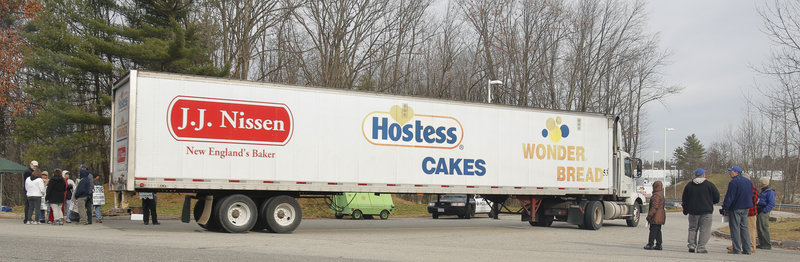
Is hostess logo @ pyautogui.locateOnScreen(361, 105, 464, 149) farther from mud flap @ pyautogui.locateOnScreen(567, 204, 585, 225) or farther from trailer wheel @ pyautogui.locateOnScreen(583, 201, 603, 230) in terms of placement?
trailer wheel @ pyautogui.locateOnScreen(583, 201, 603, 230)

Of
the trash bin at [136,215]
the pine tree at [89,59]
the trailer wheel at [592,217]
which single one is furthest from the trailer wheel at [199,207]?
the pine tree at [89,59]

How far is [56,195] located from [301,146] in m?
7.21

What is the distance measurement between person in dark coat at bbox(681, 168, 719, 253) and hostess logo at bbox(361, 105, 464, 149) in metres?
6.55

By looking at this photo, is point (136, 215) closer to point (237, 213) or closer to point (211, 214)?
point (211, 214)

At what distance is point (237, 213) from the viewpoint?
16391mm

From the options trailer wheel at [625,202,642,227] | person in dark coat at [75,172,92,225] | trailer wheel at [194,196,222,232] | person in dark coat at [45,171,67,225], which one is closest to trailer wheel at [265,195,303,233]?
trailer wheel at [194,196,222,232]

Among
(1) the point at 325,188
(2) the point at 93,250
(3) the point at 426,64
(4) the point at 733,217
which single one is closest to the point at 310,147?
(1) the point at 325,188

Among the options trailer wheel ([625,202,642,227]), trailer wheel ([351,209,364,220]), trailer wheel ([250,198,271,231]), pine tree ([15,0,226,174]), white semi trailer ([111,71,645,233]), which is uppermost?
pine tree ([15,0,226,174])

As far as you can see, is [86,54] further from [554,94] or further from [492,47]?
[554,94]

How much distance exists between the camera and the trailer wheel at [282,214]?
54.5 feet

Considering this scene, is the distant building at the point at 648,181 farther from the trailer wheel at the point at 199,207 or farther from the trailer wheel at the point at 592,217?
the trailer wheel at the point at 199,207

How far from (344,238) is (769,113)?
60.1 feet

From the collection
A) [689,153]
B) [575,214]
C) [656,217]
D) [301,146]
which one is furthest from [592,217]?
[689,153]

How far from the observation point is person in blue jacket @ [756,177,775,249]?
15008mm
